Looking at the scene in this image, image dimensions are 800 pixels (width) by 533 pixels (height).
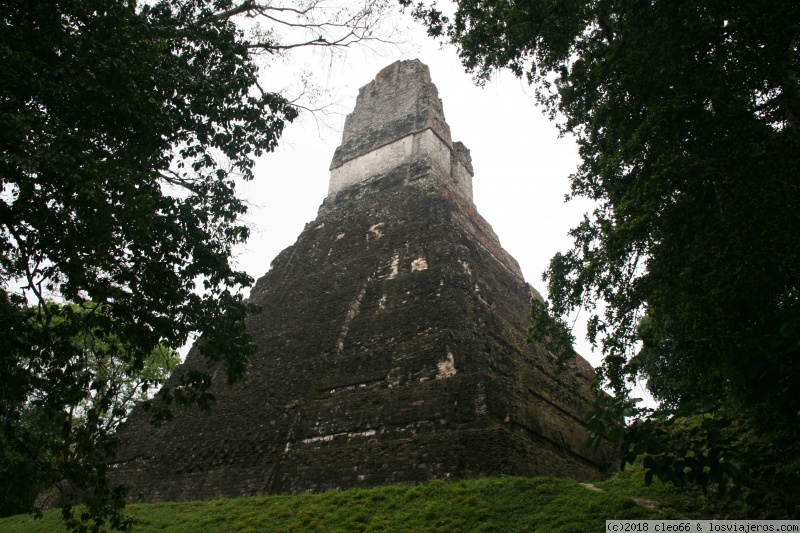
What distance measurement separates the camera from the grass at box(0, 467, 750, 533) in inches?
207

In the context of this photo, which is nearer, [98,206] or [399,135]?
[98,206]

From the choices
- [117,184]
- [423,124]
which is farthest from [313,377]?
[423,124]

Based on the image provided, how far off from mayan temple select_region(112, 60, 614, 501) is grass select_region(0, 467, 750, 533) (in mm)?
501

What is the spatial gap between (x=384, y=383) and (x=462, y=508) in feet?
9.88

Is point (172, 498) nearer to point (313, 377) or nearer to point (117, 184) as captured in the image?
point (313, 377)

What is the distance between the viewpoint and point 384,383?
863 cm

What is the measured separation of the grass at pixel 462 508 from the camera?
207 inches

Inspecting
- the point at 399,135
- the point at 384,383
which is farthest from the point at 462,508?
the point at 399,135

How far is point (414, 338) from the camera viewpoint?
364 inches

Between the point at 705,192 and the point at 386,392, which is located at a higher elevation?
the point at 705,192

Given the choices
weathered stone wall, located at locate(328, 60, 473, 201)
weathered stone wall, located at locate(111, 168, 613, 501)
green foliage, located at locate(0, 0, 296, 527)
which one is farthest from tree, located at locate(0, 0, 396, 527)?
weathered stone wall, located at locate(328, 60, 473, 201)

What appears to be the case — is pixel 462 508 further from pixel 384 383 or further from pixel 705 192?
pixel 705 192

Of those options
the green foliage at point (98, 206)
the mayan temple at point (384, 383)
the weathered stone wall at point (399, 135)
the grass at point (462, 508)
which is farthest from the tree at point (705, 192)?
the weathered stone wall at point (399, 135)

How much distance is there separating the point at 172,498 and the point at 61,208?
6359 millimetres
